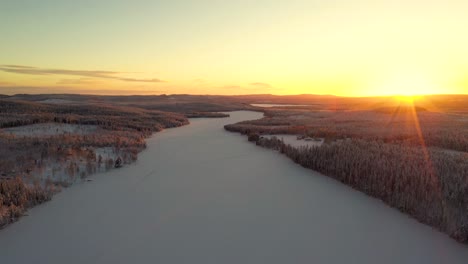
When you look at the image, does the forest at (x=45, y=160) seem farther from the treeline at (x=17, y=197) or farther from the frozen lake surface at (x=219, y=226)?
the frozen lake surface at (x=219, y=226)

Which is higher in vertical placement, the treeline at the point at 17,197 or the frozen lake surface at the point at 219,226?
the treeline at the point at 17,197

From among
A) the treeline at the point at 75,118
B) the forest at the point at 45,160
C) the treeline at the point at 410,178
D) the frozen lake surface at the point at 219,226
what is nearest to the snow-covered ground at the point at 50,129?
the forest at the point at 45,160

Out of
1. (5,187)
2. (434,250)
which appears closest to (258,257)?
(434,250)

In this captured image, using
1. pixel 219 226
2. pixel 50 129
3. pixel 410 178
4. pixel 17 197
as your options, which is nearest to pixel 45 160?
pixel 17 197

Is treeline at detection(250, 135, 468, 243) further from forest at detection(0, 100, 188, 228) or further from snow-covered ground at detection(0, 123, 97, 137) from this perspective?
snow-covered ground at detection(0, 123, 97, 137)

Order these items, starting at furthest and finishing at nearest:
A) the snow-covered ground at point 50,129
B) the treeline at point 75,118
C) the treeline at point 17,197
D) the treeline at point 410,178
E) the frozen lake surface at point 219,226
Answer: the treeline at point 75,118 < the snow-covered ground at point 50,129 < the treeline at point 17,197 < the treeline at point 410,178 < the frozen lake surface at point 219,226

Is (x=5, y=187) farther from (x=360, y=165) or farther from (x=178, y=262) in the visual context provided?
(x=360, y=165)
